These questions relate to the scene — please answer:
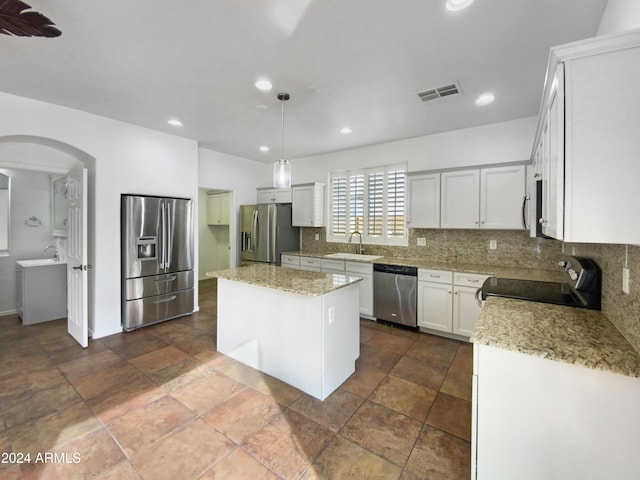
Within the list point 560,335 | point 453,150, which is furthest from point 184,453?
point 453,150

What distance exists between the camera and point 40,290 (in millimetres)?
4035

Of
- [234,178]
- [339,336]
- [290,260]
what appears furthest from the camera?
[234,178]

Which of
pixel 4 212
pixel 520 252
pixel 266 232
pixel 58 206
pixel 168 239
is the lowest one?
pixel 520 252

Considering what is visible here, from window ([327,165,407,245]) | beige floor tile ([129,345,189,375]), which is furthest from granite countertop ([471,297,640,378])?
beige floor tile ([129,345,189,375])

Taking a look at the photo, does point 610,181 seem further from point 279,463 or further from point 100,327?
point 100,327

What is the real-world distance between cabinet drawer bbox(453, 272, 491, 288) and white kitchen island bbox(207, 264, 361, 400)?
58.4 inches

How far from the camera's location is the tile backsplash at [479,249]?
10.9 ft

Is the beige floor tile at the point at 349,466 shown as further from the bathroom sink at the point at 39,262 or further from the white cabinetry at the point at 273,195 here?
the bathroom sink at the point at 39,262

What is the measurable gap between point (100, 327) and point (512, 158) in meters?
5.57

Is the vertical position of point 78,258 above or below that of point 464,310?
above

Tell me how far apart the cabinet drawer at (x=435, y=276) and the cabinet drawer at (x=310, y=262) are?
162 cm

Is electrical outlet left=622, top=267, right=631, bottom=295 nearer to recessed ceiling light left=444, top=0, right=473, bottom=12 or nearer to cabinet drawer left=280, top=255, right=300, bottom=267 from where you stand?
recessed ceiling light left=444, top=0, right=473, bottom=12

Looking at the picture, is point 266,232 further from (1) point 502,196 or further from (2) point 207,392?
(1) point 502,196

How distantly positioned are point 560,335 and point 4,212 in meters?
6.63
